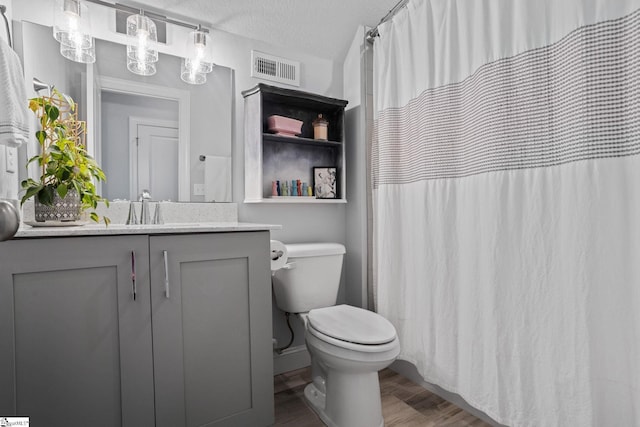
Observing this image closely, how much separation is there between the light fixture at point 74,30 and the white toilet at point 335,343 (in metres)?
1.38

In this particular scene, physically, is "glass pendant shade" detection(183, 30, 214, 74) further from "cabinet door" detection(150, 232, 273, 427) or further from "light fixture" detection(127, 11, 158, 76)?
"cabinet door" detection(150, 232, 273, 427)

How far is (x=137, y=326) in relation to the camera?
3.89 ft

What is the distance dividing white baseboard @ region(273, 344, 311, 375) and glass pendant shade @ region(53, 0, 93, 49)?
6.26 ft

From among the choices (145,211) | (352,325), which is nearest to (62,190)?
(145,211)

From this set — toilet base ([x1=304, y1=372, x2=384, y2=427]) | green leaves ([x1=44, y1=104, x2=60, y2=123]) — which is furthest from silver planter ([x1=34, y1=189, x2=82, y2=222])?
toilet base ([x1=304, y1=372, x2=384, y2=427])

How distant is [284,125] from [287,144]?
0.59ft

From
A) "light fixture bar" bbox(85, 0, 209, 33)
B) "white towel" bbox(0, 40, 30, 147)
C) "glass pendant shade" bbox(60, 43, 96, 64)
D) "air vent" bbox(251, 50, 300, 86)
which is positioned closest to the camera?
"white towel" bbox(0, 40, 30, 147)

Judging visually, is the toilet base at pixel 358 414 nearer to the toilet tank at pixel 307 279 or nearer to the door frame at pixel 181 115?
the toilet tank at pixel 307 279

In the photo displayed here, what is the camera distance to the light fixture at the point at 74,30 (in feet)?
4.78

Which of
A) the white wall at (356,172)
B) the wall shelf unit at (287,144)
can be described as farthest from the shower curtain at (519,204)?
the wall shelf unit at (287,144)

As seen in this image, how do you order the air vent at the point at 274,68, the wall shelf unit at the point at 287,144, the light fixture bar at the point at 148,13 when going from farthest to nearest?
the air vent at the point at 274,68 < the wall shelf unit at the point at 287,144 < the light fixture bar at the point at 148,13

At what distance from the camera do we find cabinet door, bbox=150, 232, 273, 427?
1.23m

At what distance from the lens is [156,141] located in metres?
1.74

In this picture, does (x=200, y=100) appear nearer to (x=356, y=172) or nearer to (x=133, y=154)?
(x=133, y=154)
